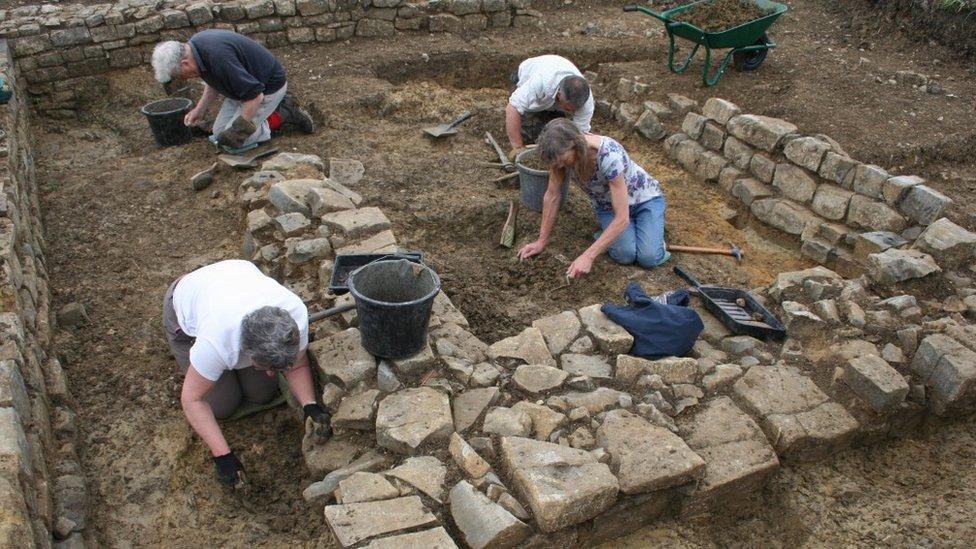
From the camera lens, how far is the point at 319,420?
11.1ft

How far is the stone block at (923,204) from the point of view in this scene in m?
4.85

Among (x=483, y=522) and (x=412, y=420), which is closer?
(x=483, y=522)

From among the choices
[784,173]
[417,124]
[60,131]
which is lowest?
[60,131]

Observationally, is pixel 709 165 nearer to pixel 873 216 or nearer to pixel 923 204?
pixel 873 216

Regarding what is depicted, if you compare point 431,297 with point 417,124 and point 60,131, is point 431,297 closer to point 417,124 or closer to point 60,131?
point 417,124

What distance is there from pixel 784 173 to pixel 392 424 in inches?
166

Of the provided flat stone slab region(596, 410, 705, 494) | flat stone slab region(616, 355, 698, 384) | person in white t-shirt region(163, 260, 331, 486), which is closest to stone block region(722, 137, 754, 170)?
flat stone slab region(616, 355, 698, 384)

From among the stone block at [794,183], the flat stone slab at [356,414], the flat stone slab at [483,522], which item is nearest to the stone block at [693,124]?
the stone block at [794,183]

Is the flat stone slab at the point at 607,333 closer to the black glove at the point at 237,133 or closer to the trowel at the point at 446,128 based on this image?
the trowel at the point at 446,128

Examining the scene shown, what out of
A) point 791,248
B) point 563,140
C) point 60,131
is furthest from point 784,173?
point 60,131

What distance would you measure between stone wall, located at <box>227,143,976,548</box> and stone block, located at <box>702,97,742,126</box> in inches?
89.1

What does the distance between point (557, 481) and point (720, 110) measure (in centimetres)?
460

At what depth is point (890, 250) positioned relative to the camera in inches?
184

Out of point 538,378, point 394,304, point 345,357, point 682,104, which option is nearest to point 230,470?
point 345,357
